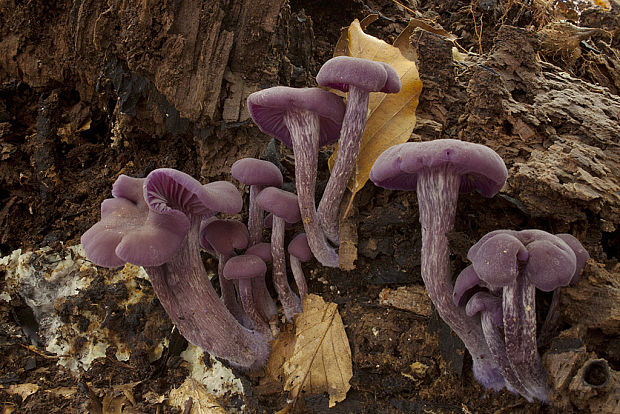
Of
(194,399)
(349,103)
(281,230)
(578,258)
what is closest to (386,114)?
(349,103)

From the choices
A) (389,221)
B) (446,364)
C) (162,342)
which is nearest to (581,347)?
(446,364)

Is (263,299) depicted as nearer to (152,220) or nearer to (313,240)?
(313,240)

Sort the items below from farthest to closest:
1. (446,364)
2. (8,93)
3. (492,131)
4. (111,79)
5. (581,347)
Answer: (8,93)
(111,79)
(492,131)
(446,364)
(581,347)

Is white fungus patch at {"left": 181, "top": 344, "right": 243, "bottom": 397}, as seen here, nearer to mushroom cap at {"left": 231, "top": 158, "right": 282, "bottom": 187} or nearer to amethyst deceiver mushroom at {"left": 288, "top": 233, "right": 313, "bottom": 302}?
amethyst deceiver mushroom at {"left": 288, "top": 233, "right": 313, "bottom": 302}

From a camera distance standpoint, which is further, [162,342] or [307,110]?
[162,342]

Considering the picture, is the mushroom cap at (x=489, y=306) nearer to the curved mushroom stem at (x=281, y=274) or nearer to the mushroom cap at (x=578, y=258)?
the mushroom cap at (x=578, y=258)

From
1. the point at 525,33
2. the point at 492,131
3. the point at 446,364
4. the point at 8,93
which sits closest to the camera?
the point at 446,364

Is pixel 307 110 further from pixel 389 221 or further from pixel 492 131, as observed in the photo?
pixel 492 131
